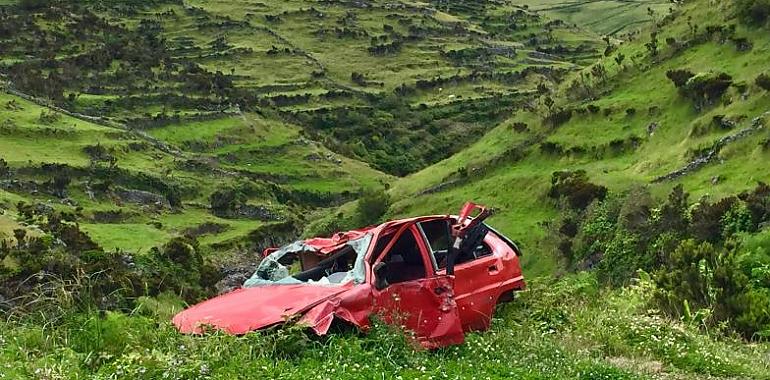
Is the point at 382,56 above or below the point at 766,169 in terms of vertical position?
below

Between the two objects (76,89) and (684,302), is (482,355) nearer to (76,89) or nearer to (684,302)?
(684,302)

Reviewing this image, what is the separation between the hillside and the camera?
9156mm

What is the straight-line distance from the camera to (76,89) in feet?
276

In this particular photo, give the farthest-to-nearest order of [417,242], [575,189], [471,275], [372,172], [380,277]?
[372,172] < [575,189] < [471,275] < [417,242] < [380,277]

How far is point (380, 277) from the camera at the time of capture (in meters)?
9.73

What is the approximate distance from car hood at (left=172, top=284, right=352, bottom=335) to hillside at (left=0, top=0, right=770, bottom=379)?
17.0 inches

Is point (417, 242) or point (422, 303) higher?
point (417, 242)

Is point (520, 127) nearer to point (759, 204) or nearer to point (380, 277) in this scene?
point (759, 204)

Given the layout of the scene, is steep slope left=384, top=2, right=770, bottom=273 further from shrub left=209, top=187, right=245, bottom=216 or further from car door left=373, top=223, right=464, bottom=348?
car door left=373, top=223, right=464, bottom=348

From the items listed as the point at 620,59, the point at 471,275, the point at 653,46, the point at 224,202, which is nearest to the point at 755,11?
the point at 653,46

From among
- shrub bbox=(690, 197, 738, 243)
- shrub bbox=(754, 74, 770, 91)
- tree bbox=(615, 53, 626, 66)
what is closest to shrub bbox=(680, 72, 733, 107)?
shrub bbox=(754, 74, 770, 91)

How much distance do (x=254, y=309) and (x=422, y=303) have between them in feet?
→ 7.28

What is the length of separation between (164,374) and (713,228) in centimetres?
2640

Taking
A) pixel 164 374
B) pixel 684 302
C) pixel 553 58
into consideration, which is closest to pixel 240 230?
pixel 684 302
